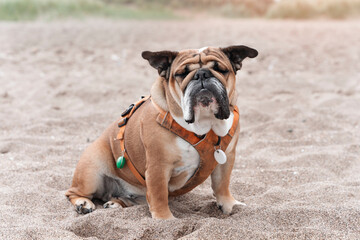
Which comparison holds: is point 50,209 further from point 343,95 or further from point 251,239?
point 343,95

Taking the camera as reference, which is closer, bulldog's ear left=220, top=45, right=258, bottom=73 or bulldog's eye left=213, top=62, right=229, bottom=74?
bulldog's eye left=213, top=62, right=229, bottom=74

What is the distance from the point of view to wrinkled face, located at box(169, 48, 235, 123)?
2478mm

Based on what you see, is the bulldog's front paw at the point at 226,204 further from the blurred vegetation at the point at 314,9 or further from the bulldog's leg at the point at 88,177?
the blurred vegetation at the point at 314,9

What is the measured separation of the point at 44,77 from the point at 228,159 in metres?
5.39

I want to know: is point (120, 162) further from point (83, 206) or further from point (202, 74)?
point (202, 74)

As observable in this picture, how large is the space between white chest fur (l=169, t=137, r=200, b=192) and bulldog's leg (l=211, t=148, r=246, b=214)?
0.28m

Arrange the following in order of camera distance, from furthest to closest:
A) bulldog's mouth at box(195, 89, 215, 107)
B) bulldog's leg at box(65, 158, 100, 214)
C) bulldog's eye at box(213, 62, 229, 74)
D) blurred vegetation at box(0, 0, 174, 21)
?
blurred vegetation at box(0, 0, 174, 21) → bulldog's leg at box(65, 158, 100, 214) → bulldog's eye at box(213, 62, 229, 74) → bulldog's mouth at box(195, 89, 215, 107)

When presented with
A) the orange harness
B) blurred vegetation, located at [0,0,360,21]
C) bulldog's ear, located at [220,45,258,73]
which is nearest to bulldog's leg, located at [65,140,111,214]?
the orange harness

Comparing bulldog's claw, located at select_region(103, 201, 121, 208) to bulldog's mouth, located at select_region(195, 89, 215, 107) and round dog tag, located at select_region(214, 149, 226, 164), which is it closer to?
round dog tag, located at select_region(214, 149, 226, 164)

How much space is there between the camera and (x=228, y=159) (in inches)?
116

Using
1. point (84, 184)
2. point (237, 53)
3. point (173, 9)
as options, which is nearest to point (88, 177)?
point (84, 184)

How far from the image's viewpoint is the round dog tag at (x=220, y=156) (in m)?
2.76

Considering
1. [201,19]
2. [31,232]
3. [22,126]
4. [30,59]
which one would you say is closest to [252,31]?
[201,19]

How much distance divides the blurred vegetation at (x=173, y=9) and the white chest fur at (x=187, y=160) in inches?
523
